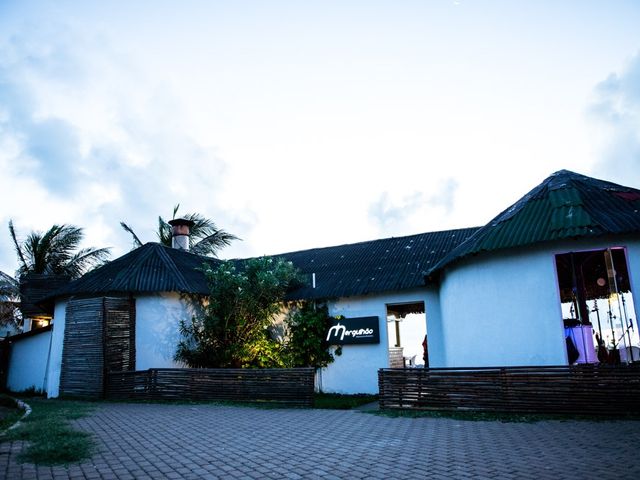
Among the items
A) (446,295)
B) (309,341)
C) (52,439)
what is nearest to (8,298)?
(309,341)

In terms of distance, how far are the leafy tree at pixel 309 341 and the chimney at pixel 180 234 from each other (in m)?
8.18

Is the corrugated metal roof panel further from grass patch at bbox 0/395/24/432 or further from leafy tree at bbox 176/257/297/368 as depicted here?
grass patch at bbox 0/395/24/432

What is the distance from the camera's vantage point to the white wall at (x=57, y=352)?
50.0 feet

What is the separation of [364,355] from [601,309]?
27.4ft

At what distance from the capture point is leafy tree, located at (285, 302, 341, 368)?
15492mm

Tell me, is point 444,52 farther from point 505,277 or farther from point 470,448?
point 470,448

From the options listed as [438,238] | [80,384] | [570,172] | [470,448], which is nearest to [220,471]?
[470,448]

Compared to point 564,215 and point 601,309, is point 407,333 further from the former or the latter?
point 564,215

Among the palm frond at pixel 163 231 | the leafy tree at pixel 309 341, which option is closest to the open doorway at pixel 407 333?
the leafy tree at pixel 309 341

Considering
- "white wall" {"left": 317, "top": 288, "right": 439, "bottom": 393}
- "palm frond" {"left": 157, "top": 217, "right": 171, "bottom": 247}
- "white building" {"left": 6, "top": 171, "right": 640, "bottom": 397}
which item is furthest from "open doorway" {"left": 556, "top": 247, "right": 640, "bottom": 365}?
"palm frond" {"left": 157, "top": 217, "right": 171, "bottom": 247}

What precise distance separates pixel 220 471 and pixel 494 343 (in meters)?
8.10

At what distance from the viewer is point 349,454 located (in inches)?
247

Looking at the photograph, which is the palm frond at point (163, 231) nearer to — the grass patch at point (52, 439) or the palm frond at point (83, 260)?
the palm frond at point (83, 260)

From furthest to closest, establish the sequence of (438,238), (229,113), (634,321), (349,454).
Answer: (438,238), (229,113), (634,321), (349,454)
